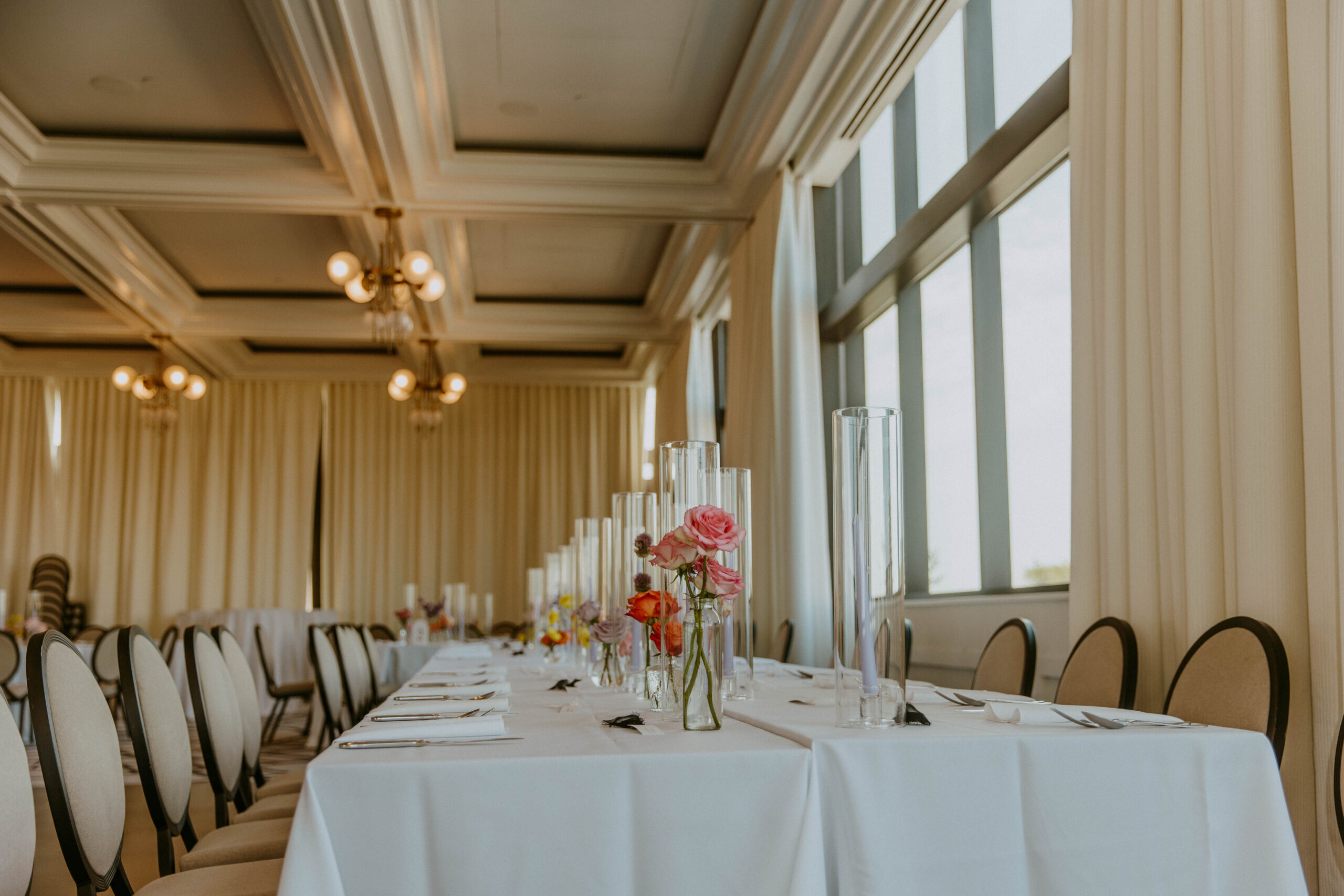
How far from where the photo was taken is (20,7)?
5.22 metres

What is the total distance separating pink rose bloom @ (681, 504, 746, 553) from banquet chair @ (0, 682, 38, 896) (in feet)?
3.29

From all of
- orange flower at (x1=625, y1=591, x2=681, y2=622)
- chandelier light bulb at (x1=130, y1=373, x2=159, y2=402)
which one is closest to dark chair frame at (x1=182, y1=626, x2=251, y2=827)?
orange flower at (x1=625, y1=591, x2=681, y2=622)

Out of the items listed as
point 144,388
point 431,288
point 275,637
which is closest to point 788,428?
point 431,288

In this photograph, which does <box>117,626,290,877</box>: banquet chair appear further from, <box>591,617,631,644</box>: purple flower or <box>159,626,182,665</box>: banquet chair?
<box>159,626,182,665</box>: banquet chair

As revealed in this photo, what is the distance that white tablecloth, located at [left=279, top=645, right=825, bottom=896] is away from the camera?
134 cm

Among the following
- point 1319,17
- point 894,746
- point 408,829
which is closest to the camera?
point 408,829

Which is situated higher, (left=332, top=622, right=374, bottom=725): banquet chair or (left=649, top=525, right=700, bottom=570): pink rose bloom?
(left=649, top=525, right=700, bottom=570): pink rose bloom

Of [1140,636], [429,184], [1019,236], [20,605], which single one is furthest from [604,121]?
[20,605]

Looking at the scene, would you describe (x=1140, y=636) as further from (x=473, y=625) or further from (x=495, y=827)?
(x=473, y=625)

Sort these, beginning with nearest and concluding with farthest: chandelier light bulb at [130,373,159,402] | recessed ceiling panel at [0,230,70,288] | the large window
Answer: the large window < recessed ceiling panel at [0,230,70,288] < chandelier light bulb at [130,373,159,402]

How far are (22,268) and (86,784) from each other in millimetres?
9391

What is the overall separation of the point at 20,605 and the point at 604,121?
973 cm

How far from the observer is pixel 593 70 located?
5.83 meters

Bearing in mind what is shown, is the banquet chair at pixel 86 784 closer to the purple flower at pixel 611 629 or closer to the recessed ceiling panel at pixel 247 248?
the purple flower at pixel 611 629
